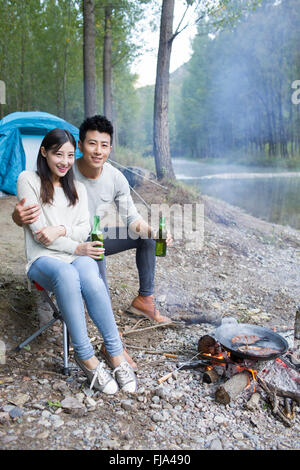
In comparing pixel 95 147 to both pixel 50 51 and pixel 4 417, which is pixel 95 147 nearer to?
pixel 4 417

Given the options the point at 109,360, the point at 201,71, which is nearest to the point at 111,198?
the point at 109,360

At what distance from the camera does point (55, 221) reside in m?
2.52

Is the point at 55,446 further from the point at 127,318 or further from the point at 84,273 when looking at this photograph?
the point at 127,318

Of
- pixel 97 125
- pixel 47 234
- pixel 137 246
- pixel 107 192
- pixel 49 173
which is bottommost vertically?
pixel 137 246

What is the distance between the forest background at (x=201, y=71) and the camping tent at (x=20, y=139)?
455 cm

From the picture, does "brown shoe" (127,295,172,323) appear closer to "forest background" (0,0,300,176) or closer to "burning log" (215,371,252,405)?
"burning log" (215,371,252,405)

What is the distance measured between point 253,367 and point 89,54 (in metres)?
A: 8.64

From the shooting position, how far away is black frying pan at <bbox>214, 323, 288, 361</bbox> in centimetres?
236

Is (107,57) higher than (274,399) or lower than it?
higher

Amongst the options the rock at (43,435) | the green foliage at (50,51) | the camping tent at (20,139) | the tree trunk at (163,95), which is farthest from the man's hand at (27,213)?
the green foliage at (50,51)

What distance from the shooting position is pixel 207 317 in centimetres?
359

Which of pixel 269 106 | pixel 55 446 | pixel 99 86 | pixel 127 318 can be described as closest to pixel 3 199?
pixel 127 318

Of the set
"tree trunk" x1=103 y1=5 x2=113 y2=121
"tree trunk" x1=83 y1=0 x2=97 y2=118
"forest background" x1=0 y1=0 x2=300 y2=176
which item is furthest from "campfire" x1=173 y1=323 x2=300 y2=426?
"tree trunk" x1=103 y1=5 x2=113 y2=121

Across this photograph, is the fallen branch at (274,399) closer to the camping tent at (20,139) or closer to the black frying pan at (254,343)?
the black frying pan at (254,343)
